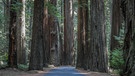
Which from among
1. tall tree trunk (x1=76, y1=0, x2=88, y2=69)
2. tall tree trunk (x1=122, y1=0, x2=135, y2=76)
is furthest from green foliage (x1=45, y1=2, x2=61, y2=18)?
tall tree trunk (x1=122, y1=0, x2=135, y2=76)

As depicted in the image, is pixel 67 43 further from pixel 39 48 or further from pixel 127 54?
pixel 127 54

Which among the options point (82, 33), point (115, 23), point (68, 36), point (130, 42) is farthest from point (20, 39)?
point (130, 42)

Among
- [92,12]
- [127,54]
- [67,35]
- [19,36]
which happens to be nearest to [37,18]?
[92,12]

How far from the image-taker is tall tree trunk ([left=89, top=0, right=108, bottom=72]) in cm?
1489

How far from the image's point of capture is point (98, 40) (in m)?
15.0

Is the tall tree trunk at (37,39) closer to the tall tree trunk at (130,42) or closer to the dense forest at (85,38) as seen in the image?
the dense forest at (85,38)

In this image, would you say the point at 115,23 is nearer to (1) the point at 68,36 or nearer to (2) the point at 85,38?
(2) the point at 85,38

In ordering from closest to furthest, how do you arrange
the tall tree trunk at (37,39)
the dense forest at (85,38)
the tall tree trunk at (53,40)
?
the dense forest at (85,38)
the tall tree trunk at (37,39)
the tall tree trunk at (53,40)

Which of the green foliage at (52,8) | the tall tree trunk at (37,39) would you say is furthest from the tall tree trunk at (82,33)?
the tall tree trunk at (37,39)

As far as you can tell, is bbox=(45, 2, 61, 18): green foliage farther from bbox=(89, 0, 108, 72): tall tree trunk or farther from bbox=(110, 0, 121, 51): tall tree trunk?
bbox=(89, 0, 108, 72): tall tree trunk

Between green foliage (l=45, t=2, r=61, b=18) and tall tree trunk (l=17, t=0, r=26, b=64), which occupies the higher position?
green foliage (l=45, t=2, r=61, b=18)

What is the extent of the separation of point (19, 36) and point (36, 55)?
6.78 meters

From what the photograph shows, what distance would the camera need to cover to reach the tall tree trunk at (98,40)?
14891 mm

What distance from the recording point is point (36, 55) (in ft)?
53.4
